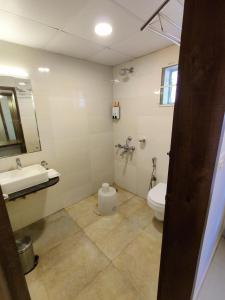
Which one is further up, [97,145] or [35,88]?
[35,88]

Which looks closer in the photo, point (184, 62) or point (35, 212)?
point (184, 62)

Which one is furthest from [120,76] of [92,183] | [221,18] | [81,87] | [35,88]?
[221,18]

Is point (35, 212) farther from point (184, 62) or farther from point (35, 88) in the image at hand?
point (184, 62)

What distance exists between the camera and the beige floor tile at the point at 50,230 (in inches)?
69.9

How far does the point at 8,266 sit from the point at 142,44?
2.20 meters

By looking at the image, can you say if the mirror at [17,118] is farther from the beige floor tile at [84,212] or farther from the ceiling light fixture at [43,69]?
the beige floor tile at [84,212]

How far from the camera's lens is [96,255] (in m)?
1.62

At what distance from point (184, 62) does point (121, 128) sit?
202cm

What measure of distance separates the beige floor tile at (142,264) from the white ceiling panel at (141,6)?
7.33 ft

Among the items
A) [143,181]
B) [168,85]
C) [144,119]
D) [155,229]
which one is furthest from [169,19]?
[155,229]

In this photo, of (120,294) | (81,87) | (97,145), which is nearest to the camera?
(120,294)

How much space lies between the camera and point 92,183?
8.93 ft

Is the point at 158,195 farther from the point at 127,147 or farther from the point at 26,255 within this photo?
the point at 26,255

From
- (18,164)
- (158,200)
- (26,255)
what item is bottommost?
(26,255)
